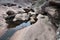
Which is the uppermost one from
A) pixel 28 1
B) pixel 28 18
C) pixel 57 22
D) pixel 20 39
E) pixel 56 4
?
pixel 56 4

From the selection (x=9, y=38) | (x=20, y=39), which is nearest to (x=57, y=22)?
(x=20, y=39)

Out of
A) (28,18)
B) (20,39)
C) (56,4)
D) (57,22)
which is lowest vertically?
(28,18)

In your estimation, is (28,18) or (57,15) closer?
(57,15)

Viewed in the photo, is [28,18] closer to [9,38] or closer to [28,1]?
[9,38]

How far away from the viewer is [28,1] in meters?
28.6

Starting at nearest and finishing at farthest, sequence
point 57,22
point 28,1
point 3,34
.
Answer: point 57,22 → point 3,34 → point 28,1

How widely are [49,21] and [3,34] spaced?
2582mm

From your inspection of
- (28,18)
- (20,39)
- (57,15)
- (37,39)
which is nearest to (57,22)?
(57,15)

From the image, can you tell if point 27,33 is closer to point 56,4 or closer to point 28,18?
point 56,4

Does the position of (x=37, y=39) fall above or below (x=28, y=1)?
above

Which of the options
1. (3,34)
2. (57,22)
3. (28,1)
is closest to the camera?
(57,22)

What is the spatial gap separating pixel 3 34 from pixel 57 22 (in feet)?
10.2

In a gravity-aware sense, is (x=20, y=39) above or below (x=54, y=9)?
below

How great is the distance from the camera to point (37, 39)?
671cm
